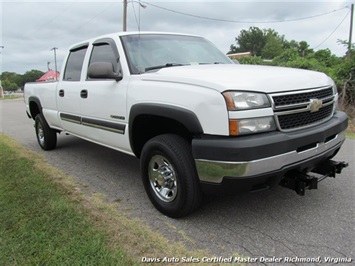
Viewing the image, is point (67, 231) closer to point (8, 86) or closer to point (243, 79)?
point (243, 79)

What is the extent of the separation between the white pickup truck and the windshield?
1 centimetres

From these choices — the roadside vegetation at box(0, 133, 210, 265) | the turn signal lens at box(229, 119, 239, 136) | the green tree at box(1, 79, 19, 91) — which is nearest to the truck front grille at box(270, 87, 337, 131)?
the turn signal lens at box(229, 119, 239, 136)

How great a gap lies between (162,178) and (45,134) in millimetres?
3796

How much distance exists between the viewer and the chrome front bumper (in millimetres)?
2541

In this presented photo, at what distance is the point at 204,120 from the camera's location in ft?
8.73

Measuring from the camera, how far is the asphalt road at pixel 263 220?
2.67 meters

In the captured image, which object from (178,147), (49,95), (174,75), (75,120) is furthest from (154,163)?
(49,95)

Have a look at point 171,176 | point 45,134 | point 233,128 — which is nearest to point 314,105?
point 233,128

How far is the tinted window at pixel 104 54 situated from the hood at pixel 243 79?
0.95 metres

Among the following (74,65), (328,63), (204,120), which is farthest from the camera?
(328,63)

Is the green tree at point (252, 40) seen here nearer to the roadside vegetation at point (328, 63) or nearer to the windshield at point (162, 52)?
the roadside vegetation at point (328, 63)

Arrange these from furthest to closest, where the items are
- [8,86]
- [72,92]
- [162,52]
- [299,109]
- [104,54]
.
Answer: [8,86] → [72,92] → [104,54] → [162,52] → [299,109]

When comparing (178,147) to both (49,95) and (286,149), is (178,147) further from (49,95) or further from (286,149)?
(49,95)

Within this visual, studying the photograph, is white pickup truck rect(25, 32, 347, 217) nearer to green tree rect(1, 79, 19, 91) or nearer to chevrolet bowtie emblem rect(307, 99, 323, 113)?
chevrolet bowtie emblem rect(307, 99, 323, 113)
